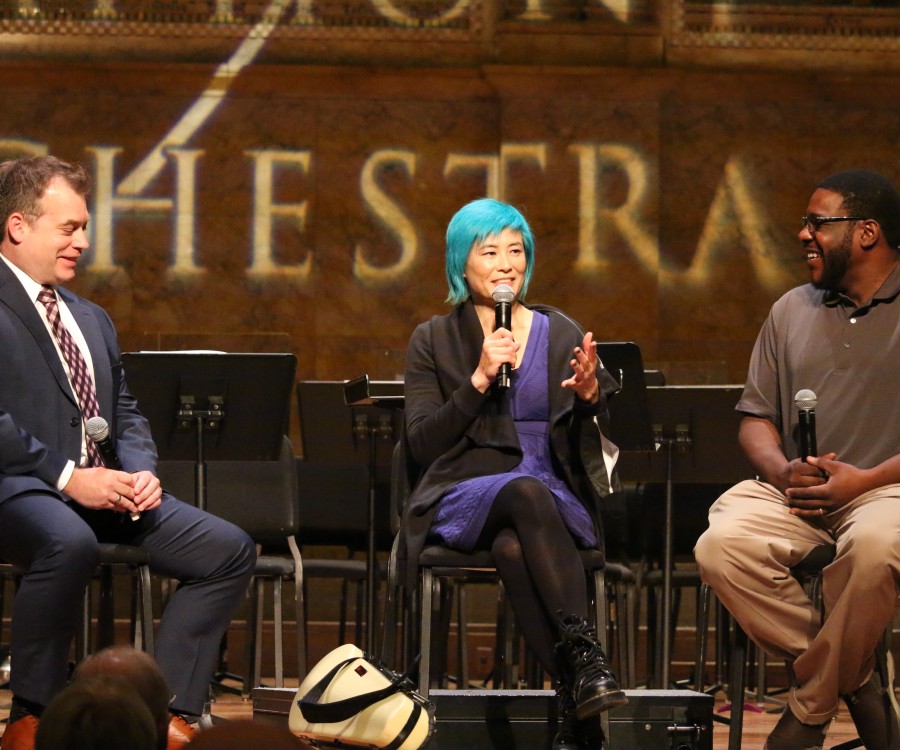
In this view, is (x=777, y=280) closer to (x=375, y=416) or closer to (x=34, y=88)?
(x=375, y=416)

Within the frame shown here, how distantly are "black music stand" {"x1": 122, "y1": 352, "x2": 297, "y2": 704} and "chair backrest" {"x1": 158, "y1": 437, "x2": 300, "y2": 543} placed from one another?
53 centimetres

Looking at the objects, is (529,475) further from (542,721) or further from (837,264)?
(837,264)

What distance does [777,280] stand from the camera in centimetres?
777

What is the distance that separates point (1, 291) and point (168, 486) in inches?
59.9

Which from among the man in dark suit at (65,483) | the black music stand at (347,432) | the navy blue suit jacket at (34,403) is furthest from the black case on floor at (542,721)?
the black music stand at (347,432)

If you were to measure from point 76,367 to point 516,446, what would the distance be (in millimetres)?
1223

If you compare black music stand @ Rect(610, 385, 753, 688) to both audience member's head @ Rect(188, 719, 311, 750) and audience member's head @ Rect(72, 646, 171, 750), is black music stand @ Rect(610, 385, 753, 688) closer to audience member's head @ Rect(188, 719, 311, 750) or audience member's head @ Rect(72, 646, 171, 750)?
audience member's head @ Rect(72, 646, 171, 750)

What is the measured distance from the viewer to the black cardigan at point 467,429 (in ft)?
12.6

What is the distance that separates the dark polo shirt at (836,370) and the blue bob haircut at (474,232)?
2.51ft

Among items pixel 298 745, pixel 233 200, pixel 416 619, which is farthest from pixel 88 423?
pixel 233 200

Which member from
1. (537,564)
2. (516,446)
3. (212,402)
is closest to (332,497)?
(212,402)

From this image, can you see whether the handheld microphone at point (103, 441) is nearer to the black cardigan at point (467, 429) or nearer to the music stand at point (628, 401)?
the black cardigan at point (467, 429)

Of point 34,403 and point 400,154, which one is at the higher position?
point 400,154

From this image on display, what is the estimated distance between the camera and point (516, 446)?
12.8 feet
